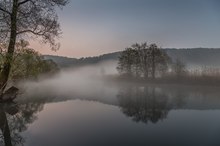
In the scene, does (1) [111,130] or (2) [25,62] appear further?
(2) [25,62]

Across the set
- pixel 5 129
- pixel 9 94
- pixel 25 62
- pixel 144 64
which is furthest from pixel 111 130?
pixel 144 64

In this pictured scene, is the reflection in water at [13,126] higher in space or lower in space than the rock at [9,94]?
lower

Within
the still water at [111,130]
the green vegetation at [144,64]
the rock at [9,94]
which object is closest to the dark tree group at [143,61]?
the green vegetation at [144,64]

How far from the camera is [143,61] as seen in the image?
232ft

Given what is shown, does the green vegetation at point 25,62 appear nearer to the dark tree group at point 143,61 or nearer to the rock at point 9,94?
the rock at point 9,94

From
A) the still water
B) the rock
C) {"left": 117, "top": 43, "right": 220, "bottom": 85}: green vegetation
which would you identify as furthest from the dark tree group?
the still water

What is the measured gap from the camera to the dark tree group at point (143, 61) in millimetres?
69750

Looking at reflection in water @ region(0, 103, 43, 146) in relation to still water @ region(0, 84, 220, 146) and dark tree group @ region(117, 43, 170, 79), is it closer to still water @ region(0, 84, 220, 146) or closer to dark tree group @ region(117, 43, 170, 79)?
still water @ region(0, 84, 220, 146)

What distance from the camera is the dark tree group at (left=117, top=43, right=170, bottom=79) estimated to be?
69.8m

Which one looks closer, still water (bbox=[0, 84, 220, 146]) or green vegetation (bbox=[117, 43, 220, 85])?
still water (bbox=[0, 84, 220, 146])

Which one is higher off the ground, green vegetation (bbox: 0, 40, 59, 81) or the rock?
green vegetation (bbox: 0, 40, 59, 81)

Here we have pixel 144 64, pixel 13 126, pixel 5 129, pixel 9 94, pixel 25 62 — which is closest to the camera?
pixel 5 129

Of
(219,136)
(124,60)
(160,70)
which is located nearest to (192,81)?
(160,70)

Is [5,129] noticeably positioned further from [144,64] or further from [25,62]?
[144,64]
